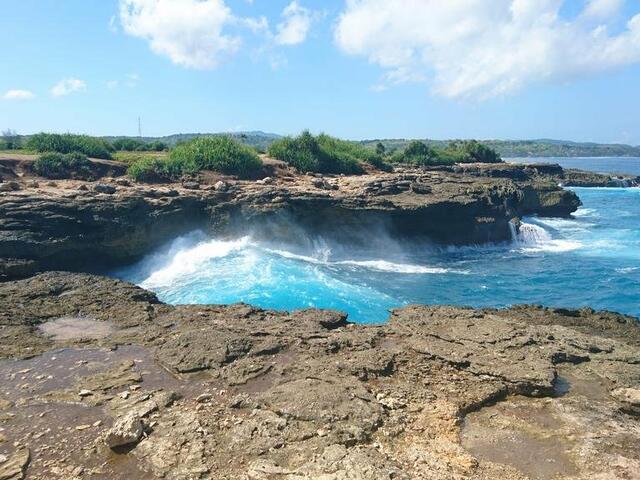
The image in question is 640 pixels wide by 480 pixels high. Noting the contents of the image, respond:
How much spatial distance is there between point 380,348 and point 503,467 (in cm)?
347

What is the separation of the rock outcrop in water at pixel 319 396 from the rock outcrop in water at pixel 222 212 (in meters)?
6.90

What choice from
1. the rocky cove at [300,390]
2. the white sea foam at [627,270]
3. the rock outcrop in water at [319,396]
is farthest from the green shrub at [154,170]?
the white sea foam at [627,270]

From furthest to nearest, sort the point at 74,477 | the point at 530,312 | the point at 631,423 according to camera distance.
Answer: the point at 530,312 → the point at 631,423 → the point at 74,477

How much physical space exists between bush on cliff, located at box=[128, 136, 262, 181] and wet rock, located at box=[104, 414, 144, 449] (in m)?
20.3

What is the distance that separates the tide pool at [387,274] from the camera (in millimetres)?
17516

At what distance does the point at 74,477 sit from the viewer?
5918 mm

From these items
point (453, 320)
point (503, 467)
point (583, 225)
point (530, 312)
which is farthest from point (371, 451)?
point (583, 225)

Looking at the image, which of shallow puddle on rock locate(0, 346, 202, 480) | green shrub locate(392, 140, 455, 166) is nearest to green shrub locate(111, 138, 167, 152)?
green shrub locate(392, 140, 455, 166)

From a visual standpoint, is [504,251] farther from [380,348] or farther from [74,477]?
[74,477]

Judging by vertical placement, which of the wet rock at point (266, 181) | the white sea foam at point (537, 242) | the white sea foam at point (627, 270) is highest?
the wet rock at point (266, 181)

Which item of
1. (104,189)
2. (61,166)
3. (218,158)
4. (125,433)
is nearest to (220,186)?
(218,158)

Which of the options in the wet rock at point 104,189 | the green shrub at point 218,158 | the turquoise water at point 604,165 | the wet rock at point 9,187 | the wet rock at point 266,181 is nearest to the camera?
the wet rock at point 9,187

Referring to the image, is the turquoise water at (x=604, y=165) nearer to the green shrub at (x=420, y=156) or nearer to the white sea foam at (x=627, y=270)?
the green shrub at (x=420, y=156)

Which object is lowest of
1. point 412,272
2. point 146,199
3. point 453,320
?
point 412,272
